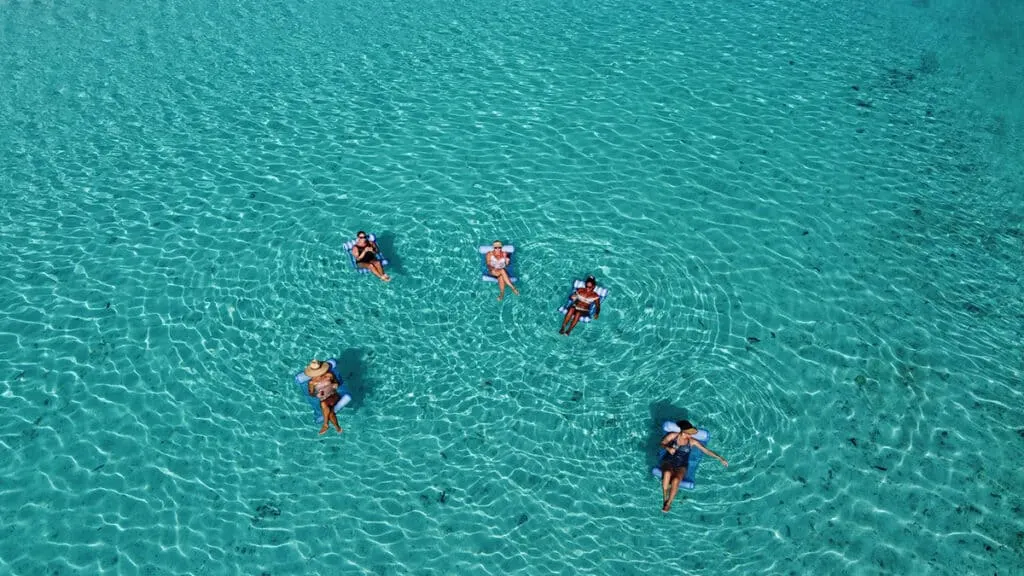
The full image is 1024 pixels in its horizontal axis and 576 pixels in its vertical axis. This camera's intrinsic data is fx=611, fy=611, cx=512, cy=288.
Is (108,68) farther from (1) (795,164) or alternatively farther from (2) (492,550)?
(1) (795,164)

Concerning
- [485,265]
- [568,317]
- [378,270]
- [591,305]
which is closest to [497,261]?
[485,265]

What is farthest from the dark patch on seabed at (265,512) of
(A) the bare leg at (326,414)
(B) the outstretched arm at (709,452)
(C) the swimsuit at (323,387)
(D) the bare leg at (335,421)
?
(B) the outstretched arm at (709,452)

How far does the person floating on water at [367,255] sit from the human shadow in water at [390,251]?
39cm

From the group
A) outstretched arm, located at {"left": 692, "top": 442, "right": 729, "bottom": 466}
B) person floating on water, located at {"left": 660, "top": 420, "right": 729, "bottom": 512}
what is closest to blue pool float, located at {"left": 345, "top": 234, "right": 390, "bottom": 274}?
person floating on water, located at {"left": 660, "top": 420, "right": 729, "bottom": 512}

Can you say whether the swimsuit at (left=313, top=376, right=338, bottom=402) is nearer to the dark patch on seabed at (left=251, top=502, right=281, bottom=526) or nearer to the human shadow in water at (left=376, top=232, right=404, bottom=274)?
the dark patch on seabed at (left=251, top=502, right=281, bottom=526)

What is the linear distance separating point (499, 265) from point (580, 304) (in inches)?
77.3

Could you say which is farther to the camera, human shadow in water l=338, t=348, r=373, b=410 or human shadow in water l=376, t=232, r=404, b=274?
human shadow in water l=376, t=232, r=404, b=274

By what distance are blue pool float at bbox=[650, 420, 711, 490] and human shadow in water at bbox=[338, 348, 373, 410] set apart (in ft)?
18.2

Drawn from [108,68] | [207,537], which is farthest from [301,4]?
[207,537]

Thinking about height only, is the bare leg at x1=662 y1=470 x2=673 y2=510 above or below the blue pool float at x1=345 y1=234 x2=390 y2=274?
below

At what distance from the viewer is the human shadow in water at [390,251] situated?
1394 centimetres

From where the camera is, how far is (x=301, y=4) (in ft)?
76.8

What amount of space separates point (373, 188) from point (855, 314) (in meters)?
11.8

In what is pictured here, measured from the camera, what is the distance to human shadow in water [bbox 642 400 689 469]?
10982 mm
